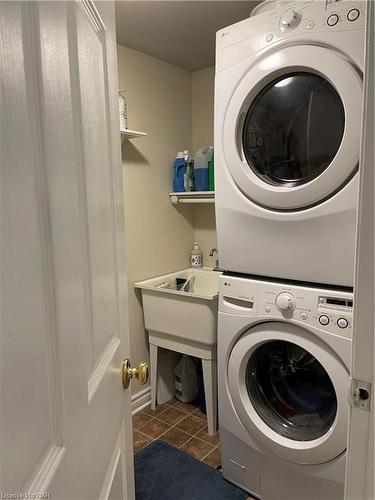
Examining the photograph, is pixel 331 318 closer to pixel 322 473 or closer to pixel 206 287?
pixel 322 473

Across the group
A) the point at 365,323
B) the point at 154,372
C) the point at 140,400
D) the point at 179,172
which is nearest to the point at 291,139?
the point at 365,323

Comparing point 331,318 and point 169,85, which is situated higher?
point 169,85

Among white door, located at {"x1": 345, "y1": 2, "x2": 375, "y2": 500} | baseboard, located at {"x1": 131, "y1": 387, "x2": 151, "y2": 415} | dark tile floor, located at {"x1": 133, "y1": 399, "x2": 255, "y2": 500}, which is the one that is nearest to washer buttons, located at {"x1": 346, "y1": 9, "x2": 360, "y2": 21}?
white door, located at {"x1": 345, "y1": 2, "x2": 375, "y2": 500}

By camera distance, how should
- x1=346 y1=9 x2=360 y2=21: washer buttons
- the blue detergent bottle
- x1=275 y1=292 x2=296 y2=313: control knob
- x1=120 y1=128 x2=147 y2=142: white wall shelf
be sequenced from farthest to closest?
the blue detergent bottle, x1=120 y1=128 x2=147 y2=142: white wall shelf, x1=275 y1=292 x2=296 y2=313: control knob, x1=346 y1=9 x2=360 y2=21: washer buttons

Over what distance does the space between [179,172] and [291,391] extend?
59.6 inches

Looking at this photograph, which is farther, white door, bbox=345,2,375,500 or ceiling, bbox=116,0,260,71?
ceiling, bbox=116,0,260,71

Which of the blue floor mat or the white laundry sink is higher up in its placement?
the white laundry sink

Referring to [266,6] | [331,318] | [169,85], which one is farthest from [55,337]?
[169,85]

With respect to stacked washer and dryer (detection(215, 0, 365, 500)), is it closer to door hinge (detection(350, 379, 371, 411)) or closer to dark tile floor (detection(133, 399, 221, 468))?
dark tile floor (detection(133, 399, 221, 468))

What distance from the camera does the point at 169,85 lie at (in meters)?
2.37

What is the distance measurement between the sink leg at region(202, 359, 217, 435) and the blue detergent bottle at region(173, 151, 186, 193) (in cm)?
113

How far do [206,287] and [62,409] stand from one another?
202cm

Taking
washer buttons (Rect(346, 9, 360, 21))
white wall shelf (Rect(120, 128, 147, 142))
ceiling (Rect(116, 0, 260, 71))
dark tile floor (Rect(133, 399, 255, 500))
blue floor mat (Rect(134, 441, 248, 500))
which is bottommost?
blue floor mat (Rect(134, 441, 248, 500))

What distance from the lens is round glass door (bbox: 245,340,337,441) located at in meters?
1.39
